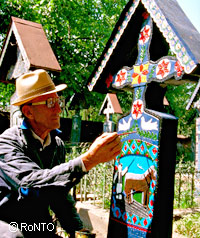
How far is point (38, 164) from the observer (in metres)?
2.09

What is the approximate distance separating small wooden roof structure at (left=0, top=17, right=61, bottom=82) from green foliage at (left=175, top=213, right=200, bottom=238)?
10.2 feet

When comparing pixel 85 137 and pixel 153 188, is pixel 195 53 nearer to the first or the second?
pixel 153 188

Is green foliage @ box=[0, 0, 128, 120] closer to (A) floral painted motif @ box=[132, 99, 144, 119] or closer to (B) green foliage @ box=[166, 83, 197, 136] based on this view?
(B) green foliage @ box=[166, 83, 197, 136]

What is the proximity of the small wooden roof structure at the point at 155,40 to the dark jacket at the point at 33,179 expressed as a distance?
1.50 metres

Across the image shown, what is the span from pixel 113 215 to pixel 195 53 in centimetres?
213

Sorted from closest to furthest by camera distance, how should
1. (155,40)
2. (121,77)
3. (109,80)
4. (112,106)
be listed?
(155,40) → (121,77) → (109,80) → (112,106)

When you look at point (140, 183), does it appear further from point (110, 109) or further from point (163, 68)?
point (110, 109)

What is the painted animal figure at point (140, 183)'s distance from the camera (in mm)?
3072

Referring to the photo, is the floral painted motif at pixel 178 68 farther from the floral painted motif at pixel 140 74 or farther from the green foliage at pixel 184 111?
the green foliage at pixel 184 111

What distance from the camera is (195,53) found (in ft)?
9.13

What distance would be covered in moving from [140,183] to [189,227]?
1.84 metres

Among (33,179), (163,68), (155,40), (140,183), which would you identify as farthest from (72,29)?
(33,179)

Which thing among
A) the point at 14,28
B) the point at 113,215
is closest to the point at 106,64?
the point at 14,28

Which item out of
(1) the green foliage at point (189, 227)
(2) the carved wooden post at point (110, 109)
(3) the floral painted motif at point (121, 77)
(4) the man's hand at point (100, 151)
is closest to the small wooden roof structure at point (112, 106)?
(2) the carved wooden post at point (110, 109)
